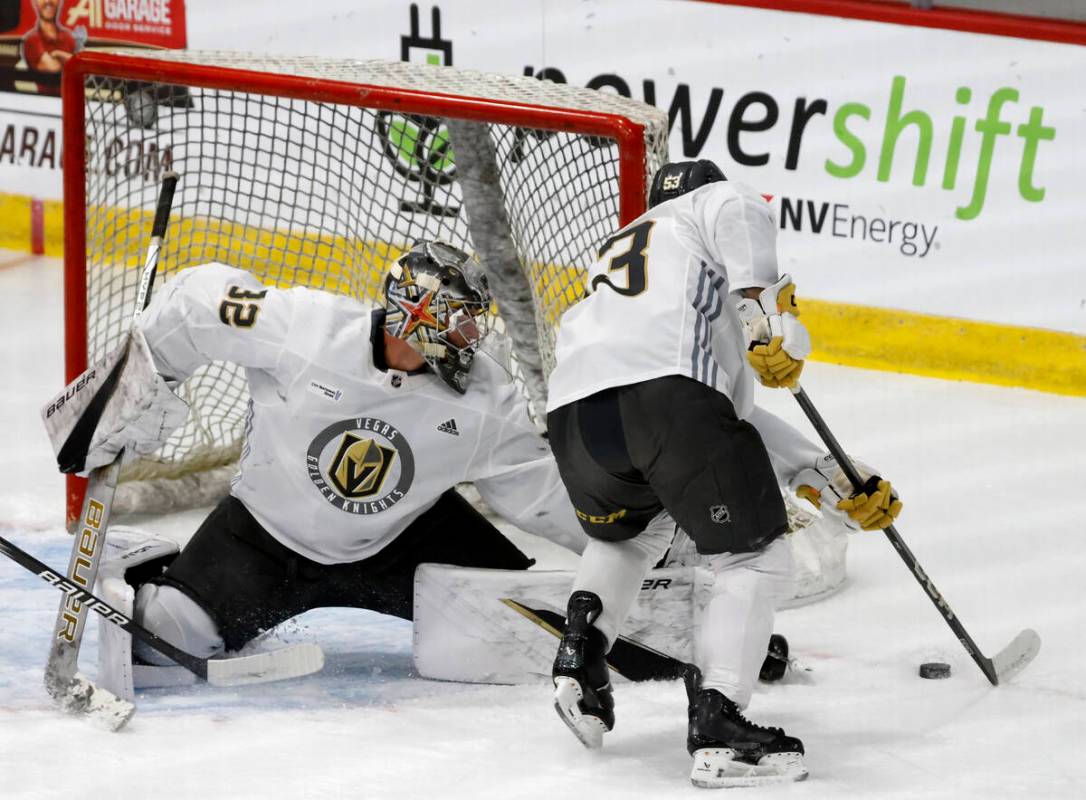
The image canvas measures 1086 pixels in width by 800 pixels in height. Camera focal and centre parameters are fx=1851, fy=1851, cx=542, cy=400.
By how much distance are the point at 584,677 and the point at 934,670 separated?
835 mm

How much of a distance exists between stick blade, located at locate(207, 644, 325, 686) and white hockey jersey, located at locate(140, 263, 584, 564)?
19 centimetres

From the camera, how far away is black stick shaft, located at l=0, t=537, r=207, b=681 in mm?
3135

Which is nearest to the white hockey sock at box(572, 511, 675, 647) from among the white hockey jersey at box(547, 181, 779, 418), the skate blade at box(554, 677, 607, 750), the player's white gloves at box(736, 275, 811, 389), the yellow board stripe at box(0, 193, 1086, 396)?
the skate blade at box(554, 677, 607, 750)

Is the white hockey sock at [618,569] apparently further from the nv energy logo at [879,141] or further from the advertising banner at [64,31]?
the advertising banner at [64,31]

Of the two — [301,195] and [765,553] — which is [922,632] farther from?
[301,195]

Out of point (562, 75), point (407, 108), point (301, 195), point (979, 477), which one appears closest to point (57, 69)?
point (562, 75)

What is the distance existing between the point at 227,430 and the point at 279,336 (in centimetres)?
132

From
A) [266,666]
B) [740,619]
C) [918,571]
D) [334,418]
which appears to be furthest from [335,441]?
[918,571]

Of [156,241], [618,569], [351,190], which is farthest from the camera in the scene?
[351,190]

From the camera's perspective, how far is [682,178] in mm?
3053

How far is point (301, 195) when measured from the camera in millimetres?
4371

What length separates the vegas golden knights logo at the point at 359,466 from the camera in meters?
3.22

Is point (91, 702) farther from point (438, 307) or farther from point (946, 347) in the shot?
point (946, 347)

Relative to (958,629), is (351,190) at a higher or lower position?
higher
